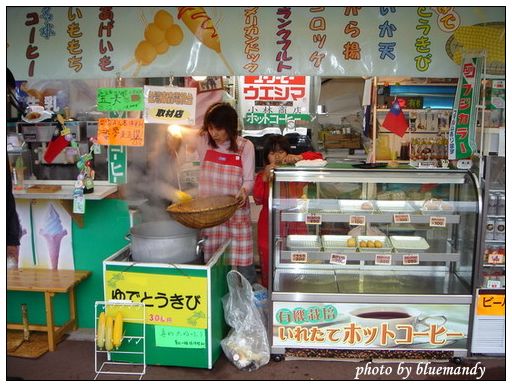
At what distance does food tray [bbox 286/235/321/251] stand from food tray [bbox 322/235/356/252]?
0.23 feet

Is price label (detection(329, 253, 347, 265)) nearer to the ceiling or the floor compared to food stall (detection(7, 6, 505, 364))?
nearer to the floor

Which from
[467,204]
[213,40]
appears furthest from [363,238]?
[213,40]

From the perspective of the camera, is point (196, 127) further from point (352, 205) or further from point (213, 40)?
point (352, 205)

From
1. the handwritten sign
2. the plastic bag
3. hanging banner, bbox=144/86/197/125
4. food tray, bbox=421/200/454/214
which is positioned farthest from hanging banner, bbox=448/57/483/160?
the handwritten sign

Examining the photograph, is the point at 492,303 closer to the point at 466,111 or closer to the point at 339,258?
the point at 339,258

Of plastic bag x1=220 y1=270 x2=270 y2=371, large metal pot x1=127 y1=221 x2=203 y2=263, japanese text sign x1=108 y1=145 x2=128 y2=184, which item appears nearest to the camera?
large metal pot x1=127 y1=221 x2=203 y2=263

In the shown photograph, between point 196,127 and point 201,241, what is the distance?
2.09 meters

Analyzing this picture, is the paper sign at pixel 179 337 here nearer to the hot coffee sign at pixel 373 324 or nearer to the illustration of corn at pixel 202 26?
the hot coffee sign at pixel 373 324

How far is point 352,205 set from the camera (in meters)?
4.56

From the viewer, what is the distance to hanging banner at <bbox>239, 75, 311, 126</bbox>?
628 centimetres

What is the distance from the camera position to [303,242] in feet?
15.5

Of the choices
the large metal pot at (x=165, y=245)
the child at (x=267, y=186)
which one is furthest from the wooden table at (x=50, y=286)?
the child at (x=267, y=186)

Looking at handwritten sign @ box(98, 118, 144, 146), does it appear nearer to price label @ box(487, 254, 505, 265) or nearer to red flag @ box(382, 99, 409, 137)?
red flag @ box(382, 99, 409, 137)

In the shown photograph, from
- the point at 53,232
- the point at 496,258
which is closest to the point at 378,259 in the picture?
the point at 496,258
